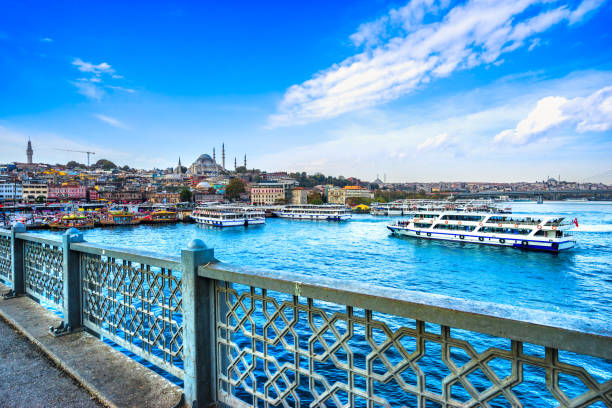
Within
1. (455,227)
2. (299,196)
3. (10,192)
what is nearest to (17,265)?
(455,227)

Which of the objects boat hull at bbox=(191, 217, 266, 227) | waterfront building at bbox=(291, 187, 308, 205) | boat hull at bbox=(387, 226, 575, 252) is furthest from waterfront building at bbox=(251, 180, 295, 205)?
boat hull at bbox=(387, 226, 575, 252)

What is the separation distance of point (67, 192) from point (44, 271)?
90.3 meters

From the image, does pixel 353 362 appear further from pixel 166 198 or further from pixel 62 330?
pixel 166 198

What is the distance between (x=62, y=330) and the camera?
3305mm

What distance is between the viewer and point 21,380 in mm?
2549

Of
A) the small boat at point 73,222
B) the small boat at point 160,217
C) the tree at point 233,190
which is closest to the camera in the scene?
the small boat at point 73,222

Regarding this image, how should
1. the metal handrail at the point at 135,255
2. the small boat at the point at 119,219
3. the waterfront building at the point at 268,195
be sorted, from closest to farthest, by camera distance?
1. the metal handrail at the point at 135,255
2. the small boat at the point at 119,219
3. the waterfront building at the point at 268,195

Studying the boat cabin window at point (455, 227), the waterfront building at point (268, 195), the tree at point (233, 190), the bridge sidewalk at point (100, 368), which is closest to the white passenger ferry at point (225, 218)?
the boat cabin window at point (455, 227)

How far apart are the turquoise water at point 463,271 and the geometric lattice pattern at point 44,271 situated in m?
4.57

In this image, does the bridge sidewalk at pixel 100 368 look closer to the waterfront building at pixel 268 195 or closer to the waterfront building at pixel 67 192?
the waterfront building at pixel 268 195

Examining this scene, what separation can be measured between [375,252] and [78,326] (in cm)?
2245

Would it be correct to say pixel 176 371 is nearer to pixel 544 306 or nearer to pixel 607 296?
pixel 544 306

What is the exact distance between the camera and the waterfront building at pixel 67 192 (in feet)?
250

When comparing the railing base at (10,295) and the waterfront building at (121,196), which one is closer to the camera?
the railing base at (10,295)
